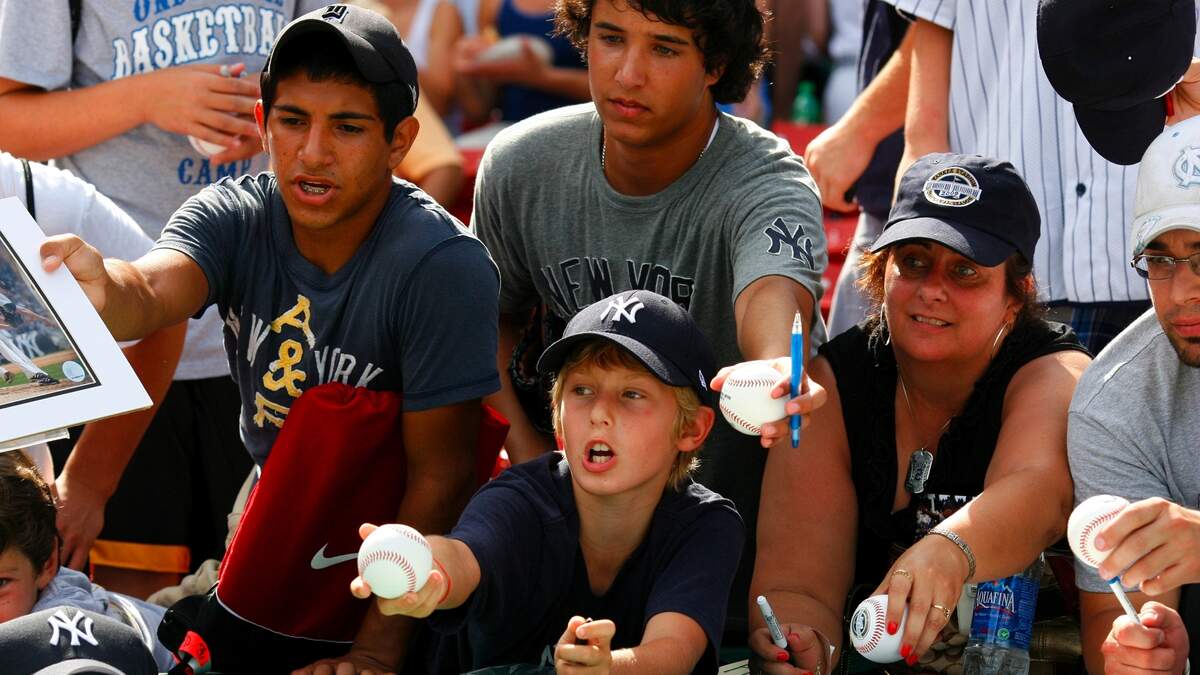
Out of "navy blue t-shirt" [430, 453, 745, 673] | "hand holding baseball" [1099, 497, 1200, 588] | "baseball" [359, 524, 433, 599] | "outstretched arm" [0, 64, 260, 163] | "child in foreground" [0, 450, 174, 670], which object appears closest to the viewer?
"baseball" [359, 524, 433, 599]

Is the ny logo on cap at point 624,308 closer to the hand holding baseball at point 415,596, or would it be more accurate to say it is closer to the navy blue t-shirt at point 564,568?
the navy blue t-shirt at point 564,568

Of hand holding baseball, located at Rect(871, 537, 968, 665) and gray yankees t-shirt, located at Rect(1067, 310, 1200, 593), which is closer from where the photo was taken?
hand holding baseball, located at Rect(871, 537, 968, 665)

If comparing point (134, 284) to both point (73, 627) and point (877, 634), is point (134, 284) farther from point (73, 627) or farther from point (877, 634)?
point (877, 634)

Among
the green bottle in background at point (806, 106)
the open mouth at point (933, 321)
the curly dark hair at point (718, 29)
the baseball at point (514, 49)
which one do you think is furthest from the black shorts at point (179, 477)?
the green bottle in background at point (806, 106)

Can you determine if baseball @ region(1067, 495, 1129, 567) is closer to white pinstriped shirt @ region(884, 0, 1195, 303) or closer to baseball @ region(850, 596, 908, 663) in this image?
baseball @ region(850, 596, 908, 663)

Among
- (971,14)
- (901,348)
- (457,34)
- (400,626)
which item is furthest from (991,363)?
(457,34)

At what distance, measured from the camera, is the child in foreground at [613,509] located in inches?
118

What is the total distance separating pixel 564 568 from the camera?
3072mm

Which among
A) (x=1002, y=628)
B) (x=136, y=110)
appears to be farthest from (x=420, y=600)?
(x=136, y=110)

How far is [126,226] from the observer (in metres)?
3.69

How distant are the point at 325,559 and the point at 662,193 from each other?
113cm

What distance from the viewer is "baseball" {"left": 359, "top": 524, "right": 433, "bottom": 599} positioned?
2.53m

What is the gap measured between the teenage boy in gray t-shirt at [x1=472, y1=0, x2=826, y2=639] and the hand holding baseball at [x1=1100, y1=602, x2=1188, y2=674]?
83 cm

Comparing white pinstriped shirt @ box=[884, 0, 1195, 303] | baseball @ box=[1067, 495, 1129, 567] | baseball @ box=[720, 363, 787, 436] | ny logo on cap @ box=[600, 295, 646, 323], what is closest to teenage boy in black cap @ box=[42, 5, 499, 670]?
ny logo on cap @ box=[600, 295, 646, 323]
